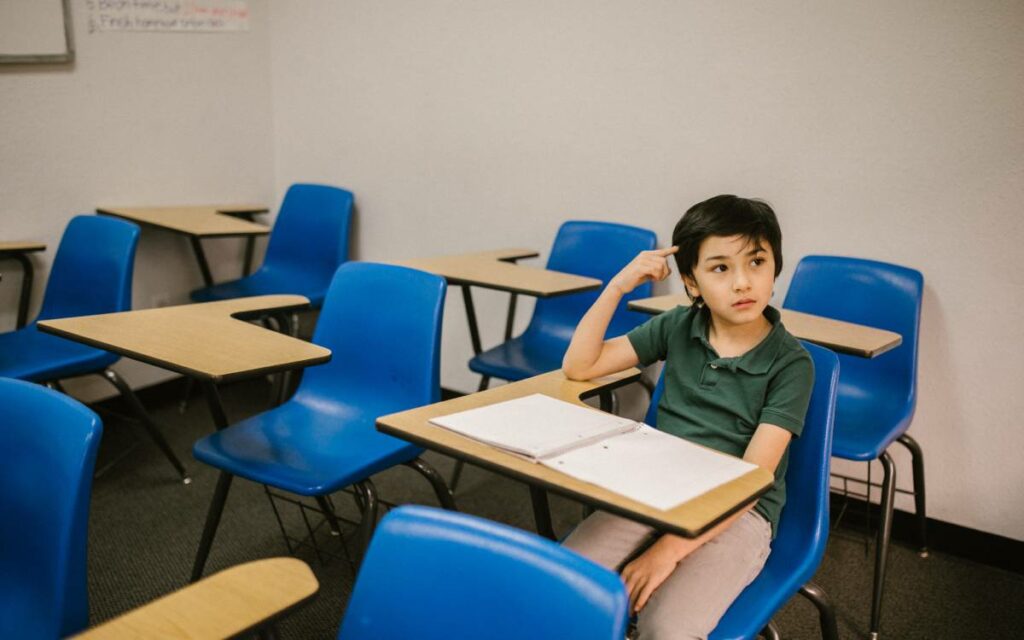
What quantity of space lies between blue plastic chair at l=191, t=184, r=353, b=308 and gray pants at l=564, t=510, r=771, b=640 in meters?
2.29

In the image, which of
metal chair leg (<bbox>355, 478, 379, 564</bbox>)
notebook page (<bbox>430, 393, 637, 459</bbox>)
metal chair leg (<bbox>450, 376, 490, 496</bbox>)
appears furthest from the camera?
metal chair leg (<bbox>450, 376, 490, 496</bbox>)

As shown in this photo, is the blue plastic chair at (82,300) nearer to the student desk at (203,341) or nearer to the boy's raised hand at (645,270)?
the student desk at (203,341)

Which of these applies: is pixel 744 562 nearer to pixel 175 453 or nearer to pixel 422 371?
pixel 422 371

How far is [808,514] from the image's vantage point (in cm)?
149

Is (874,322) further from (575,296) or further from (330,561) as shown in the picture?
(330,561)

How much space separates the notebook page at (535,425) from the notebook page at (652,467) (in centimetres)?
2

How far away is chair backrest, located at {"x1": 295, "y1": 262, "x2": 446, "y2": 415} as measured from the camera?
2.02 meters

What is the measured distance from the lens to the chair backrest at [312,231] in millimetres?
3561

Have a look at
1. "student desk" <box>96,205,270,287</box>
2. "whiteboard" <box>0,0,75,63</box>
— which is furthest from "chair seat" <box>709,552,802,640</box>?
"whiteboard" <box>0,0,75,63</box>

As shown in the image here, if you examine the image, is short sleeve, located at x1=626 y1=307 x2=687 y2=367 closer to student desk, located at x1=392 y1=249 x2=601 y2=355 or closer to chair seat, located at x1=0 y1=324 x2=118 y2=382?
student desk, located at x1=392 y1=249 x2=601 y2=355

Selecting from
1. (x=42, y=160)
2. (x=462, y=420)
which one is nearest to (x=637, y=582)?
(x=462, y=420)

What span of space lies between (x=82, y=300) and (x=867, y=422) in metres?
2.58

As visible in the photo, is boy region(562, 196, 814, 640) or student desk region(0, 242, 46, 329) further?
student desk region(0, 242, 46, 329)

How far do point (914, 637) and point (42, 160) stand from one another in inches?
132
